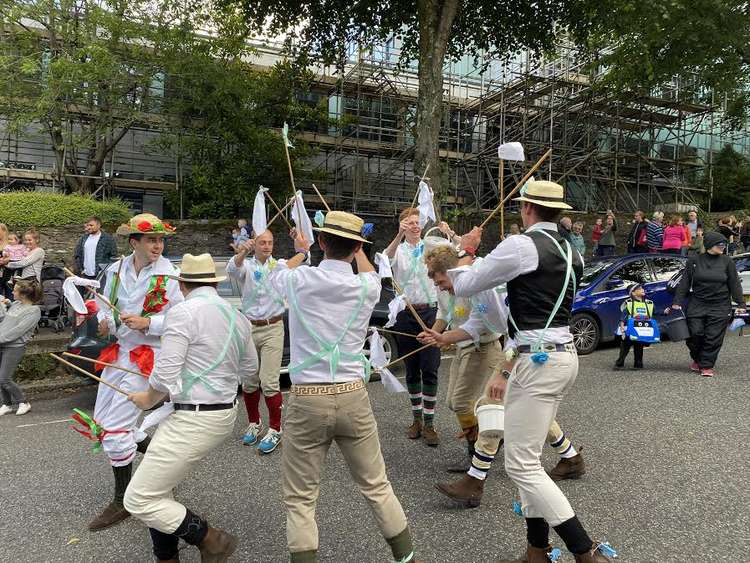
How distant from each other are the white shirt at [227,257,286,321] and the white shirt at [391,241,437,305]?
1153 mm

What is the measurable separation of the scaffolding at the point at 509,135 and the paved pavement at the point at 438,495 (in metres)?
16.6

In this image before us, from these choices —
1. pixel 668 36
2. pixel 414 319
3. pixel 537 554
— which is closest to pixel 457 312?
pixel 414 319

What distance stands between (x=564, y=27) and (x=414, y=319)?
13495 millimetres

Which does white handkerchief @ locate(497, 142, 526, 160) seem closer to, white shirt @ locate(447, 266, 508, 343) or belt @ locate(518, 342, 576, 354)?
white shirt @ locate(447, 266, 508, 343)

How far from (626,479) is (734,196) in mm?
26132

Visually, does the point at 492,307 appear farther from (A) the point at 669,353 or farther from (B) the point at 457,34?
(B) the point at 457,34

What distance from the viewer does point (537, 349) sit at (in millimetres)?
3031

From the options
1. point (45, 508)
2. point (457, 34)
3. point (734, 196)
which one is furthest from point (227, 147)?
point (734, 196)

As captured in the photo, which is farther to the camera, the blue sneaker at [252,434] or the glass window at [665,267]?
the glass window at [665,267]

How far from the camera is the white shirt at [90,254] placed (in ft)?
34.7

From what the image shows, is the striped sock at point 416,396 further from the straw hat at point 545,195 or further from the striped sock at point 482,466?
the straw hat at point 545,195

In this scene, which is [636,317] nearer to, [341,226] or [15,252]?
[341,226]

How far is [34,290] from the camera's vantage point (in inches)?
269

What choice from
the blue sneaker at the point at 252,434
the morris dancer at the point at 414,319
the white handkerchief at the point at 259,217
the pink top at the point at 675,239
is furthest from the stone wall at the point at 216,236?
the white handkerchief at the point at 259,217
